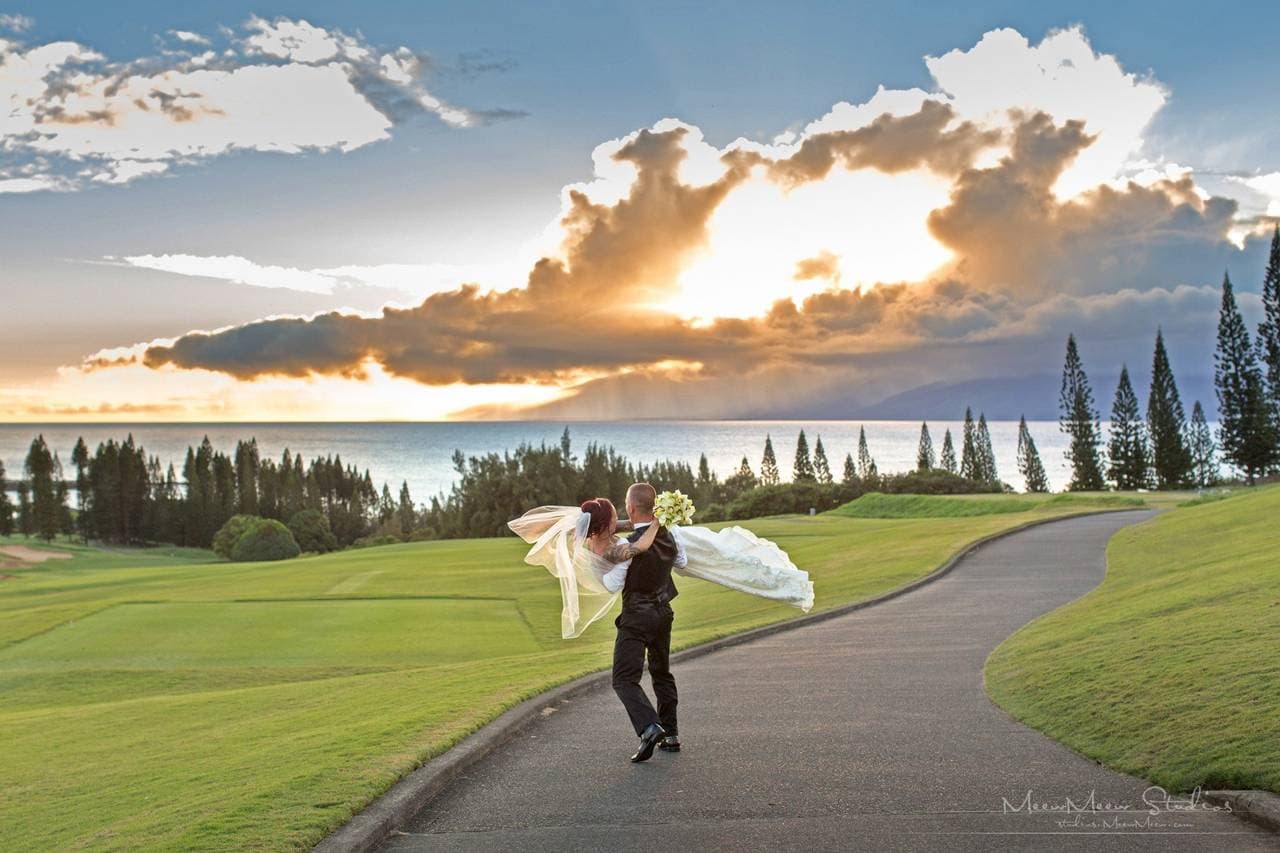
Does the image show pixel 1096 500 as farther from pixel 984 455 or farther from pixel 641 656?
pixel 984 455

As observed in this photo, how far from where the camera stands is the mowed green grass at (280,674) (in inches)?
315

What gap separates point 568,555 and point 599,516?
48 cm

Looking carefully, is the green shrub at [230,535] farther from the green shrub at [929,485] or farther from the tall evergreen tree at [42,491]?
the green shrub at [929,485]

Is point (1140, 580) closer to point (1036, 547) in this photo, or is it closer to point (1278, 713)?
point (1036, 547)

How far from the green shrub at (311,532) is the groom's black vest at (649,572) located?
381 feet

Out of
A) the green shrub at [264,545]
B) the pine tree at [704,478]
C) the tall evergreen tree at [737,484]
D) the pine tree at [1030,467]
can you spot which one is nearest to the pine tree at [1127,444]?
the pine tree at [1030,467]

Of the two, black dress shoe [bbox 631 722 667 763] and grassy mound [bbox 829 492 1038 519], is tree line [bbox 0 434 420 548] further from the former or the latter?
black dress shoe [bbox 631 722 667 763]

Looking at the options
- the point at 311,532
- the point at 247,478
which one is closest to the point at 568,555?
the point at 311,532

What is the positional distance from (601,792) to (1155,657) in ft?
22.3

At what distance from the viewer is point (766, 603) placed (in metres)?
24.2

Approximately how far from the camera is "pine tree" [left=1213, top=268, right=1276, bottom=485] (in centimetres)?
7506

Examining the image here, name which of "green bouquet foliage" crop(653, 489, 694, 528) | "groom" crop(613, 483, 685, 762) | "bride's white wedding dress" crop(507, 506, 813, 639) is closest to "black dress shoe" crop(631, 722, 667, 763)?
"groom" crop(613, 483, 685, 762)

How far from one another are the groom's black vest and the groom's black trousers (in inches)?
1.4

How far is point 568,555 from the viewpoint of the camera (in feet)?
29.4
